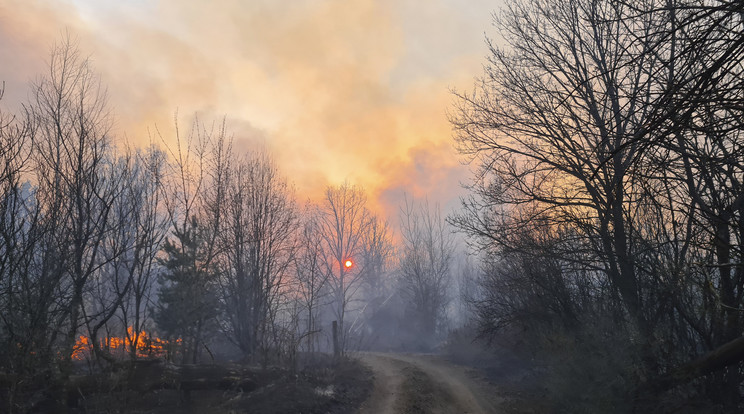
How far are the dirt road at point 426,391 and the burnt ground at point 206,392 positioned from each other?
107 centimetres

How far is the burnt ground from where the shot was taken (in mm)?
8266

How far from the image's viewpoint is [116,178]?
10.7 meters

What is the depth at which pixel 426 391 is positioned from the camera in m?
14.3

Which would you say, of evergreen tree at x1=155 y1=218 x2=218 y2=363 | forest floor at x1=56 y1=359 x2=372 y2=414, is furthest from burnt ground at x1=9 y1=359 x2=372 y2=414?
evergreen tree at x1=155 y1=218 x2=218 y2=363

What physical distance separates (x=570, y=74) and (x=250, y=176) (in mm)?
13584

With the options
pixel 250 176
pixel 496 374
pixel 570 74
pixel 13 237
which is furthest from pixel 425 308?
pixel 13 237

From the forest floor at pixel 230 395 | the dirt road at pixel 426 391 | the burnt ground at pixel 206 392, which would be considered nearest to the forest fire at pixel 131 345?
the burnt ground at pixel 206 392

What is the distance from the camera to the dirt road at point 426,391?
12148 mm

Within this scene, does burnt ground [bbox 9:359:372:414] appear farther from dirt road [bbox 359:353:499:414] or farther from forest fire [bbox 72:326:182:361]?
dirt road [bbox 359:353:499:414]

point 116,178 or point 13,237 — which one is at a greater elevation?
point 116,178

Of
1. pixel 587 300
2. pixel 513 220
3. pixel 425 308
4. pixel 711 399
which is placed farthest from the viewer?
pixel 425 308

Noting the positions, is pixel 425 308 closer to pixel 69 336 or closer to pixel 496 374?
pixel 496 374

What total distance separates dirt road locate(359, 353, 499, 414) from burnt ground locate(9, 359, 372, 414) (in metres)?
1.07

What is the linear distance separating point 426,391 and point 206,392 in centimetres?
763
